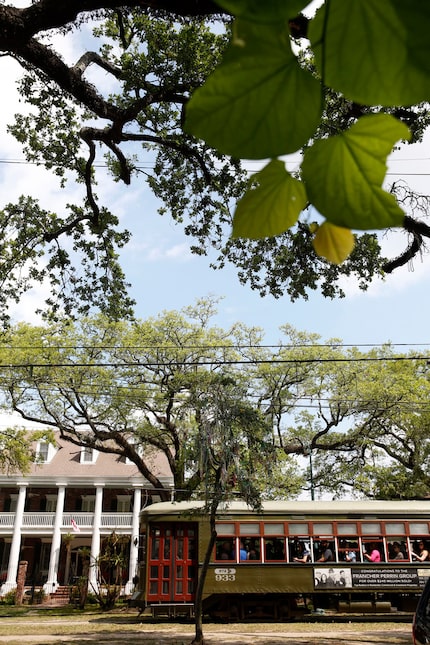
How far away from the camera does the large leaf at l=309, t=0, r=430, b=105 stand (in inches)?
7.4

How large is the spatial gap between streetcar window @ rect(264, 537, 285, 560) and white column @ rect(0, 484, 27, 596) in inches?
516

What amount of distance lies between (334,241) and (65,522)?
25063 millimetres

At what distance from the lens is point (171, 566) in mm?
11984

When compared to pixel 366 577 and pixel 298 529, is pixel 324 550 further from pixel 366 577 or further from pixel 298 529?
pixel 366 577

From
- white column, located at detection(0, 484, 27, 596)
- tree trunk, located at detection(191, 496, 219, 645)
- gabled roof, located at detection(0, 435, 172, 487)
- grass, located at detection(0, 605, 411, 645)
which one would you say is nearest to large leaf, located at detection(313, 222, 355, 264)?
tree trunk, located at detection(191, 496, 219, 645)

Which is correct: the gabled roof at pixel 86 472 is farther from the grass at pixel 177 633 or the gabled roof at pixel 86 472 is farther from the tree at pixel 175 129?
the tree at pixel 175 129

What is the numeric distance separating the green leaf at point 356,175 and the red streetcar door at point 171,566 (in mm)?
12804

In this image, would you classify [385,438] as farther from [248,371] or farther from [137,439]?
[137,439]

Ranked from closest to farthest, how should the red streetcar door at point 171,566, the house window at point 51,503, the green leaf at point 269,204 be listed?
the green leaf at point 269,204, the red streetcar door at point 171,566, the house window at point 51,503

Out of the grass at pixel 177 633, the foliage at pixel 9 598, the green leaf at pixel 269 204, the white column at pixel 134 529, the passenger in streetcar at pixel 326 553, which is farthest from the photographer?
the white column at pixel 134 529

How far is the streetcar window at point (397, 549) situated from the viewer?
1155 centimetres

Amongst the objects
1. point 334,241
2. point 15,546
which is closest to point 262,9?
point 334,241

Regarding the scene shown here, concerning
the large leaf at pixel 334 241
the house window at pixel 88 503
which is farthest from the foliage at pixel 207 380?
the large leaf at pixel 334 241

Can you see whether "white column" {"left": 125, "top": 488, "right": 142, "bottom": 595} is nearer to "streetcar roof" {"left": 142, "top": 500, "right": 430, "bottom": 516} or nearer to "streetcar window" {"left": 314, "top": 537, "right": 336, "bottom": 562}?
"streetcar roof" {"left": 142, "top": 500, "right": 430, "bottom": 516}
